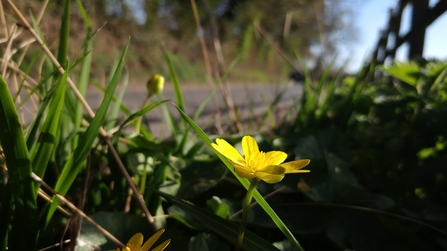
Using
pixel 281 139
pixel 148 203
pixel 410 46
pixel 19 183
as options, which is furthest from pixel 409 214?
pixel 410 46

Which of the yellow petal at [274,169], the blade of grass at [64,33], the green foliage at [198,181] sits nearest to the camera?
the yellow petal at [274,169]

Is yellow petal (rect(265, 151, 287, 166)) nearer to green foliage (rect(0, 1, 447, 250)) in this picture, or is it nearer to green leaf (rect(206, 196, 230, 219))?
green foliage (rect(0, 1, 447, 250))

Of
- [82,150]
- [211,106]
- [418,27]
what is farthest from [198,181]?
[211,106]

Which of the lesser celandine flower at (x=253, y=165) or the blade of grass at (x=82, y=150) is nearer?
the lesser celandine flower at (x=253, y=165)

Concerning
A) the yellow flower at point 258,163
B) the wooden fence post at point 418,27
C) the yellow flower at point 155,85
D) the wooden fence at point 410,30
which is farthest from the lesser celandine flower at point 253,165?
the wooden fence post at point 418,27

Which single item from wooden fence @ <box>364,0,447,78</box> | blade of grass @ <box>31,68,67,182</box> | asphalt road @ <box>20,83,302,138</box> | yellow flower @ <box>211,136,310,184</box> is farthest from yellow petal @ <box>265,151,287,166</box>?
wooden fence @ <box>364,0,447,78</box>

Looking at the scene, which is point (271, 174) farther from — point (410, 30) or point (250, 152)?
point (410, 30)

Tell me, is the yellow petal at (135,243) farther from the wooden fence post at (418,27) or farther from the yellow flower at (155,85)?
the wooden fence post at (418,27)

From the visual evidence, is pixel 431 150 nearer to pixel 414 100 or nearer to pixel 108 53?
pixel 414 100

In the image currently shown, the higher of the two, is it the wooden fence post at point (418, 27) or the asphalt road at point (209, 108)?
the wooden fence post at point (418, 27)
